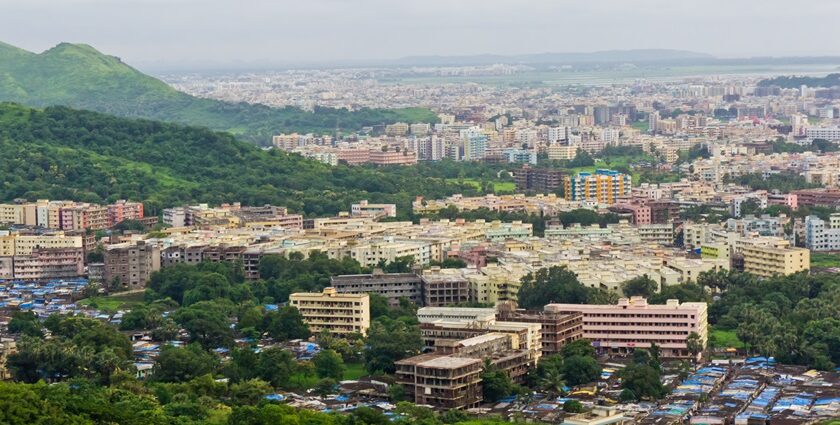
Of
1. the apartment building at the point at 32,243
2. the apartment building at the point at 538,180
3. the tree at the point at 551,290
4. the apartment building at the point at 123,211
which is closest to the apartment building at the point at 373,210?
the apartment building at the point at 123,211

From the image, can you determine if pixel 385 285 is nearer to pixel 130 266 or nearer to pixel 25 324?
pixel 130 266

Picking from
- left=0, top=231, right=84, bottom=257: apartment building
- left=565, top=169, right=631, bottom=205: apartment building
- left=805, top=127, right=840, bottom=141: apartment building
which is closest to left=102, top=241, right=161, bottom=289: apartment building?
left=0, top=231, right=84, bottom=257: apartment building

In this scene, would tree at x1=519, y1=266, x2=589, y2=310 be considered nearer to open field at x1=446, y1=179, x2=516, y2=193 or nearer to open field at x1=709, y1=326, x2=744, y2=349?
open field at x1=709, y1=326, x2=744, y2=349

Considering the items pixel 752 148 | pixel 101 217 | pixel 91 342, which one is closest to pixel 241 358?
pixel 91 342

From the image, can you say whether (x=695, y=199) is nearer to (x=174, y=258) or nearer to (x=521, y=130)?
(x=174, y=258)

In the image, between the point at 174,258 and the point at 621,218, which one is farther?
the point at 621,218

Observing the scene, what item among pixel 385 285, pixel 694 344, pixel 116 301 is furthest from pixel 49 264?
pixel 694 344
